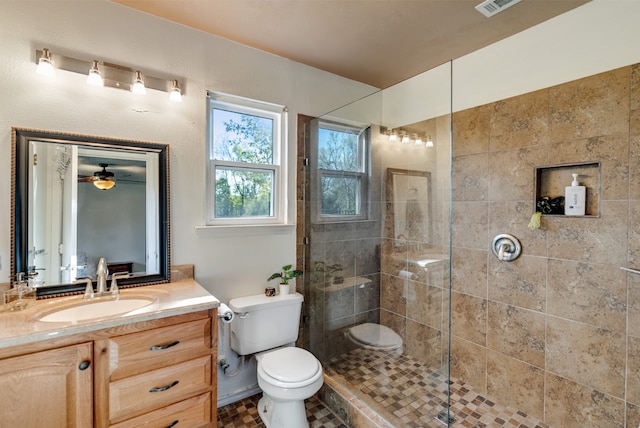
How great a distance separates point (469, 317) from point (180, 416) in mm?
1982

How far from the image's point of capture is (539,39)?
1.81 m

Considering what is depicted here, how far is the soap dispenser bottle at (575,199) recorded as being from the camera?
1649 mm

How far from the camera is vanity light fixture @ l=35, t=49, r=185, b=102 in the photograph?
145 cm

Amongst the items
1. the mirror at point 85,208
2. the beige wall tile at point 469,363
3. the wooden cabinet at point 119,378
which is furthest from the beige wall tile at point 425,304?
the mirror at point 85,208

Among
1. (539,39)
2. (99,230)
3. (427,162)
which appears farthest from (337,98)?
(99,230)

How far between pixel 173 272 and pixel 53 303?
0.56 meters

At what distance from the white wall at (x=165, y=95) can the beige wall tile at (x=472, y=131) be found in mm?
1092

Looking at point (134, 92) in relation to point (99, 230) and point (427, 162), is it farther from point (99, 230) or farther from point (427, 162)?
point (427, 162)

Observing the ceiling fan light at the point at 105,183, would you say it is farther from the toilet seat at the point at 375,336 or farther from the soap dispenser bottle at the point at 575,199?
the soap dispenser bottle at the point at 575,199

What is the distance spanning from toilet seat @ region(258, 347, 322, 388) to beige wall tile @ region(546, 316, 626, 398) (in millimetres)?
1433

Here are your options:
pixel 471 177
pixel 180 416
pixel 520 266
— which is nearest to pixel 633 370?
pixel 520 266

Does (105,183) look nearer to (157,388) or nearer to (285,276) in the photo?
(157,388)

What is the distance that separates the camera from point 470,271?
2199 mm

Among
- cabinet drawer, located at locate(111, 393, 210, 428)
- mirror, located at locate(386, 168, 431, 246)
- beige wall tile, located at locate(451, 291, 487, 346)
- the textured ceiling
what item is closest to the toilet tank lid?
cabinet drawer, located at locate(111, 393, 210, 428)
